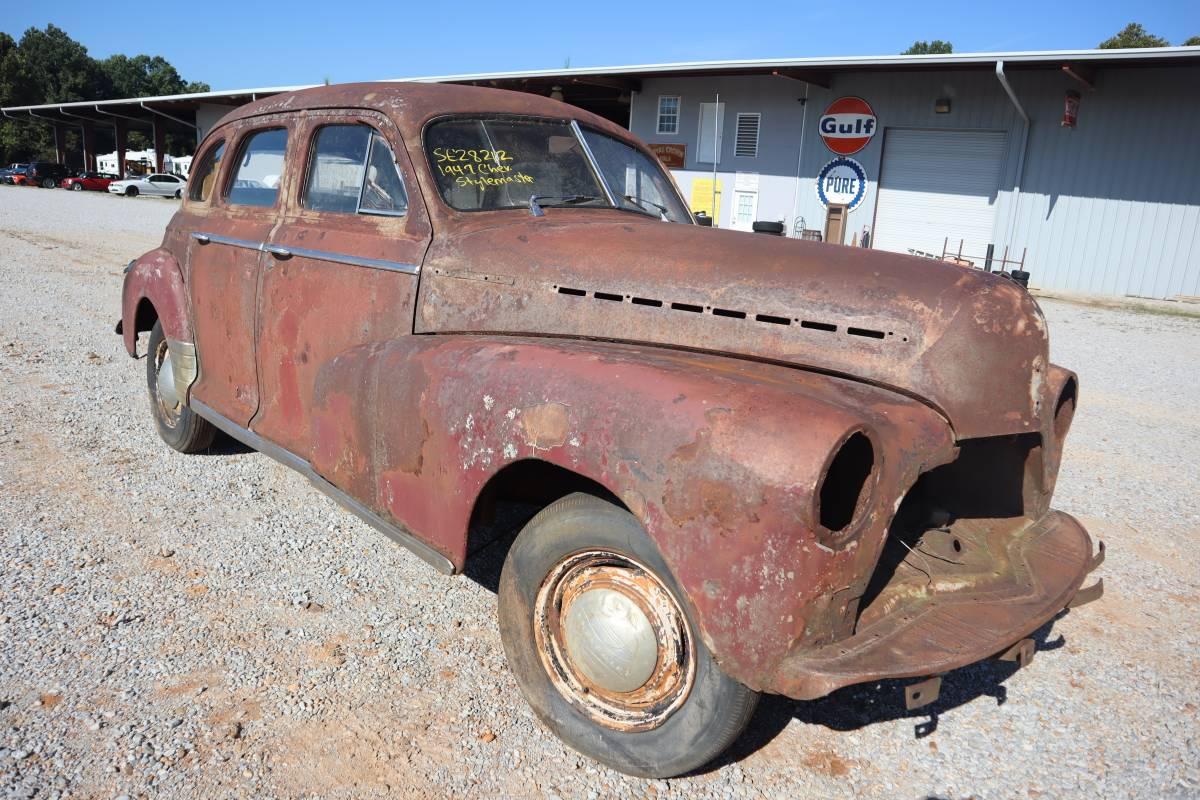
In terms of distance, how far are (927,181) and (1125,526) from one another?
46.1ft

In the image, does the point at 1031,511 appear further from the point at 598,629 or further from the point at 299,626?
the point at 299,626

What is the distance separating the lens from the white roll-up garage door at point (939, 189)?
16.4 meters

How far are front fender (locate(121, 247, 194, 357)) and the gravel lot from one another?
0.75m

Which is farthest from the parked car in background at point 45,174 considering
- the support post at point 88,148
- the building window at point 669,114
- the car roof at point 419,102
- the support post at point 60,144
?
the car roof at point 419,102

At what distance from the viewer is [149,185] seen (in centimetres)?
3753

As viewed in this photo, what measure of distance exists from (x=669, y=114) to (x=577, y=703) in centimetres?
1981

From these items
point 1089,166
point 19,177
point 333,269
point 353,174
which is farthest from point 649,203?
point 19,177

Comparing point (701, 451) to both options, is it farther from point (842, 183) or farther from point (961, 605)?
point (842, 183)

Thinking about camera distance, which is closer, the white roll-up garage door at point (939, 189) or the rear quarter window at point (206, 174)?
the rear quarter window at point (206, 174)

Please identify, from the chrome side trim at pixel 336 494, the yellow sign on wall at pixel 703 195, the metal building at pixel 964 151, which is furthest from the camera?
the yellow sign on wall at pixel 703 195

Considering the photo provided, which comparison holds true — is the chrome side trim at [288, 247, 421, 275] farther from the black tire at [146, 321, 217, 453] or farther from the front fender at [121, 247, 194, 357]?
the black tire at [146, 321, 217, 453]

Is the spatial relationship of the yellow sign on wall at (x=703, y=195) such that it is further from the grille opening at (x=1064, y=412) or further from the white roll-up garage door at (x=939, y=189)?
the grille opening at (x=1064, y=412)

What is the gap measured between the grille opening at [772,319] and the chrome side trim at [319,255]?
4.20ft

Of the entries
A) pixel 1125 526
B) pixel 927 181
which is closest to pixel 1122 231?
pixel 927 181
